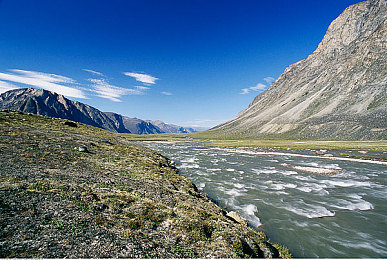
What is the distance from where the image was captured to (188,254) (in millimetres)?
9945

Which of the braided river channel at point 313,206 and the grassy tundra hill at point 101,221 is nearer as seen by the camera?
the grassy tundra hill at point 101,221

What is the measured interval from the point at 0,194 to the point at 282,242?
20.7 metres

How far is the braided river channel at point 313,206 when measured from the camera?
571 inches

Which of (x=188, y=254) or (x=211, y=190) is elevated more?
(x=188, y=254)

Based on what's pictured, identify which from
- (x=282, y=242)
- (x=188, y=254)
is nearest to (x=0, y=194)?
(x=188, y=254)

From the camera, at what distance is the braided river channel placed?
14.5 metres

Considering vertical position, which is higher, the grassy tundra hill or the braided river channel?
the grassy tundra hill

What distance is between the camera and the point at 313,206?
21.7 metres

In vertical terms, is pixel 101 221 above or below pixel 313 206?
above

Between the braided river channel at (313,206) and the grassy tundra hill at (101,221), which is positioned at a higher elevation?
the grassy tundra hill at (101,221)

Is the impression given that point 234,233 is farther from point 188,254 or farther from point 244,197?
point 244,197

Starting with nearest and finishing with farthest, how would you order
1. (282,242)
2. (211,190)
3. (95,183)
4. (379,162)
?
(282,242), (95,183), (211,190), (379,162)

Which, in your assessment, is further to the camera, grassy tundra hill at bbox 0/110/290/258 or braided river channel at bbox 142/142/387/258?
braided river channel at bbox 142/142/387/258

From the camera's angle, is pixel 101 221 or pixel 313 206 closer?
pixel 101 221
